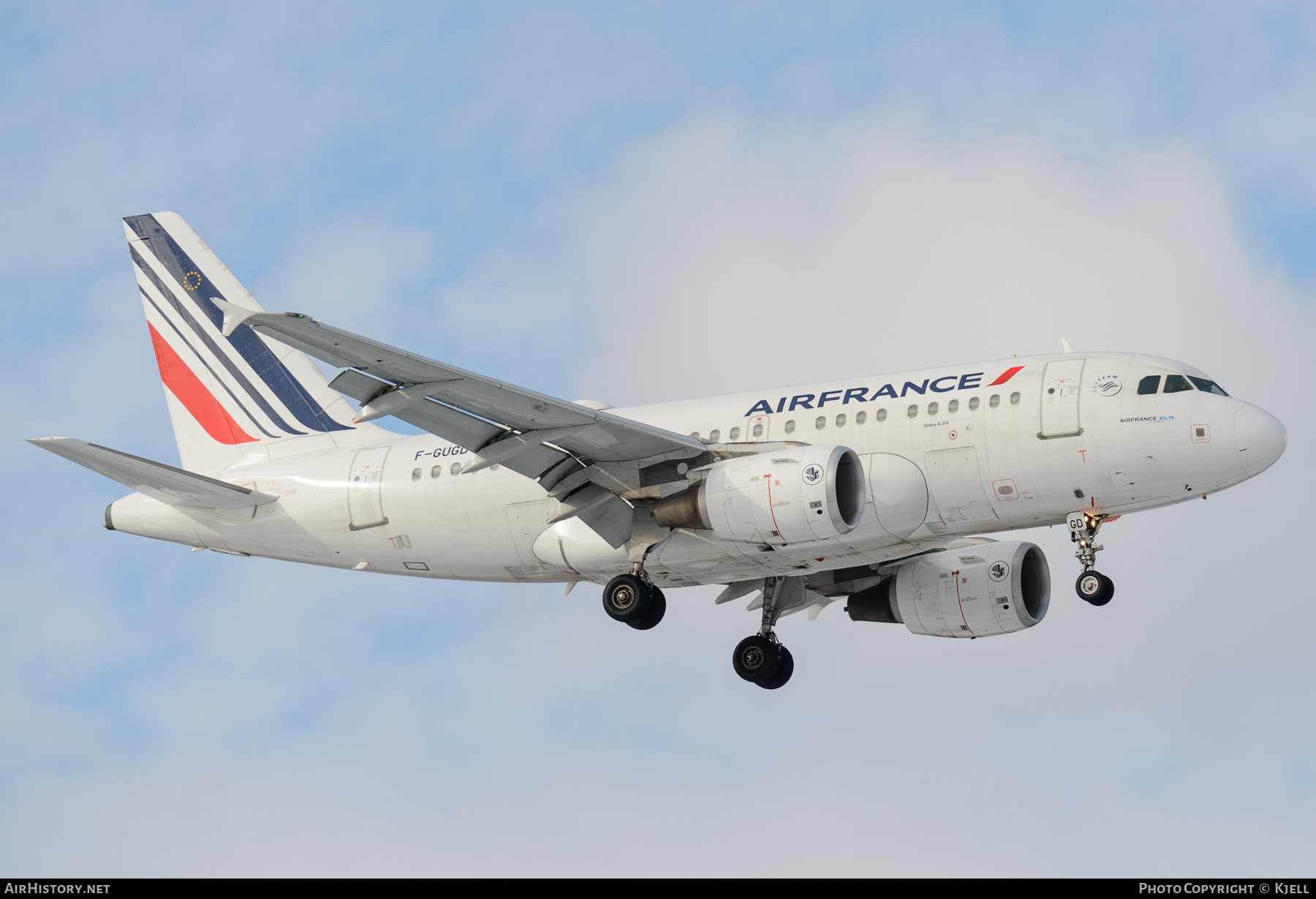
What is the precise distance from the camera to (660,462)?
1195 inches

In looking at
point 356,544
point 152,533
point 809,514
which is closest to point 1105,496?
point 809,514

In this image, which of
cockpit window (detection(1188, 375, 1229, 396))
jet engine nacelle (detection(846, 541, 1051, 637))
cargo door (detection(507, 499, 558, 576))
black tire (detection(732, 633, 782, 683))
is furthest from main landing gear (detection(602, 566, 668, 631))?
cockpit window (detection(1188, 375, 1229, 396))

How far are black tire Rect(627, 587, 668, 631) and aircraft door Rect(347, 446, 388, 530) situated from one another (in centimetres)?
618

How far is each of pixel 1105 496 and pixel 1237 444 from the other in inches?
96.8

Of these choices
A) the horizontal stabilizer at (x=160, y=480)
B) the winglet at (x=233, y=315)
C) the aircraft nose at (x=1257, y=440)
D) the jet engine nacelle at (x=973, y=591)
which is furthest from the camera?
the jet engine nacelle at (x=973, y=591)

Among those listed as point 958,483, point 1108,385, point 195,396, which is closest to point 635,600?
point 958,483

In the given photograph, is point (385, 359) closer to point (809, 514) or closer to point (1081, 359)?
point (809, 514)

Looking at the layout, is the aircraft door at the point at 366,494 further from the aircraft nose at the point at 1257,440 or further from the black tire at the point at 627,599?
the aircraft nose at the point at 1257,440

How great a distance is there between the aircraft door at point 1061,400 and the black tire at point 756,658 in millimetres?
9205

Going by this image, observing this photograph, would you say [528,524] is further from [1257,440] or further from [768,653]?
[1257,440]

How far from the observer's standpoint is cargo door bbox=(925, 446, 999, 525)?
2850 cm

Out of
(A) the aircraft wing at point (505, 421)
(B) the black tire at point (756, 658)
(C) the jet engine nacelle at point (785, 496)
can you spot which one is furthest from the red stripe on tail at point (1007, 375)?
(B) the black tire at point (756, 658)

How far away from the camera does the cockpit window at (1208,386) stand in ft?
92.8

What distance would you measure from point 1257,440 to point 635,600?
39.0 feet
